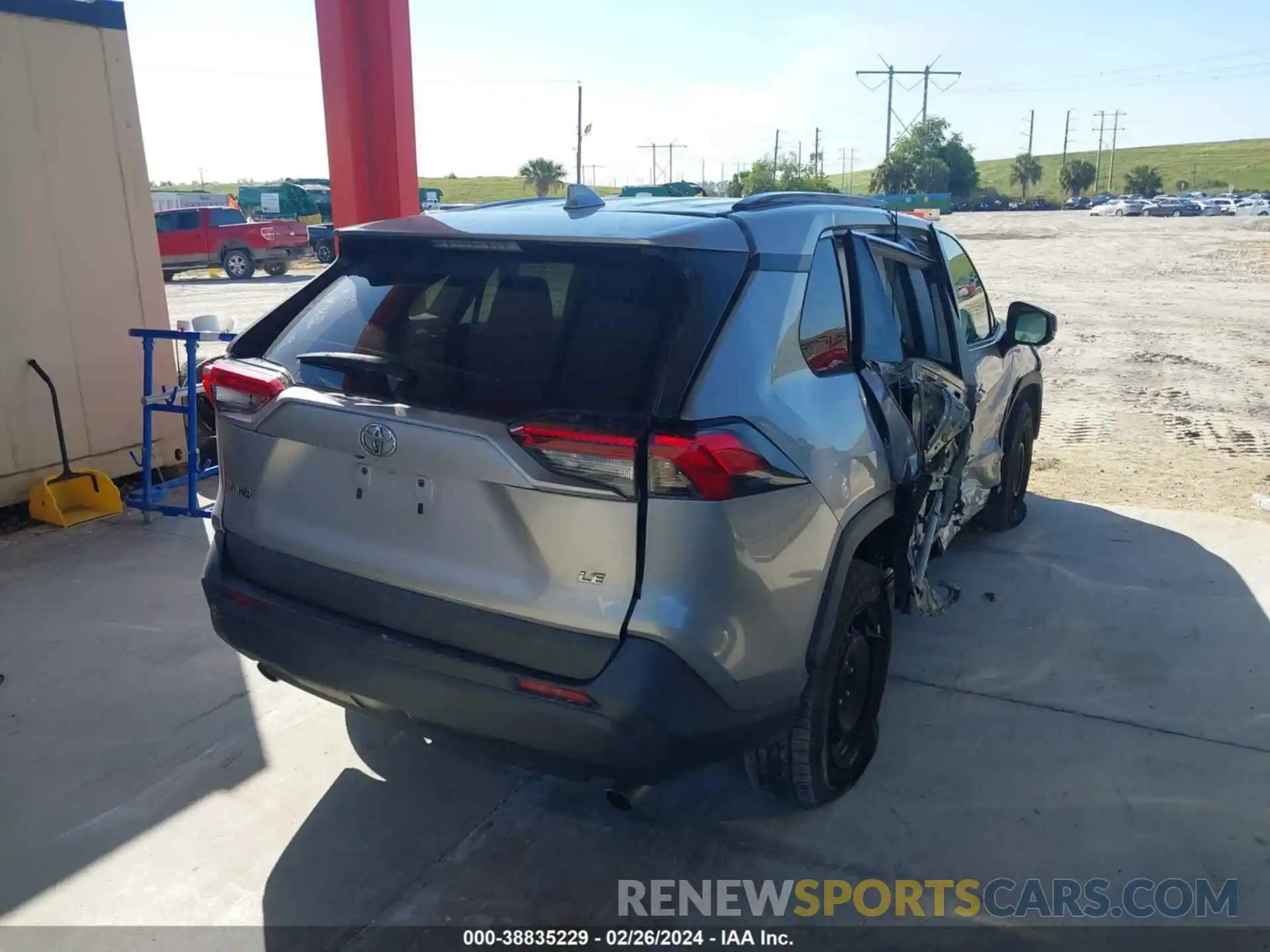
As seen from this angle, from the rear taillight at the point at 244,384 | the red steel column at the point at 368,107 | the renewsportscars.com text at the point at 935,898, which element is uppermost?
the red steel column at the point at 368,107

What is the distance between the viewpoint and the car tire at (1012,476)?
5.57 metres

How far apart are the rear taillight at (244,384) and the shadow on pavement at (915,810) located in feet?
4.09

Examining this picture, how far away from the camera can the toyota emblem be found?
2.51 meters

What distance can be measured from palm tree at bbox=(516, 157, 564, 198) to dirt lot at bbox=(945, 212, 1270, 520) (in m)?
71.3

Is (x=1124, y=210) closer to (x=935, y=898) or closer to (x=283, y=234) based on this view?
(x=283, y=234)

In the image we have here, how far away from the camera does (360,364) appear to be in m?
2.71

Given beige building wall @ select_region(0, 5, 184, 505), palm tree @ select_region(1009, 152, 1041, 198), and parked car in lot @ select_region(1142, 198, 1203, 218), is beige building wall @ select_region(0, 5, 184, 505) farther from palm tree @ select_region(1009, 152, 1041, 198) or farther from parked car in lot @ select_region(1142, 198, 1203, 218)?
palm tree @ select_region(1009, 152, 1041, 198)

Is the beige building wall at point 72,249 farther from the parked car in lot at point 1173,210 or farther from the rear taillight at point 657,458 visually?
the parked car in lot at point 1173,210

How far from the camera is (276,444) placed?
2775mm

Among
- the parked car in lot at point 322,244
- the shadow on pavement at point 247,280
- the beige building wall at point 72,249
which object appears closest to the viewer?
the beige building wall at point 72,249

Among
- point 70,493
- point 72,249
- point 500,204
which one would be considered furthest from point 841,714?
point 72,249

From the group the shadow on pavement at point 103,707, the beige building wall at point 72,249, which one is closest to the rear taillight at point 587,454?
the shadow on pavement at point 103,707

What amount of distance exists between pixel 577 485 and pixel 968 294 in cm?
344

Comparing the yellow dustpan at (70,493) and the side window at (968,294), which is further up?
the side window at (968,294)
